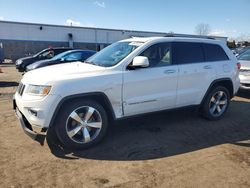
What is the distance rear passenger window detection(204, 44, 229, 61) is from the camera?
587cm

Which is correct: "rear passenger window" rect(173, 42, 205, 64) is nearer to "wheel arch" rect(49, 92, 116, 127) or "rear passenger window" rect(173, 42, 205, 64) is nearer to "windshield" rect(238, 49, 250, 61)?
"wheel arch" rect(49, 92, 116, 127)

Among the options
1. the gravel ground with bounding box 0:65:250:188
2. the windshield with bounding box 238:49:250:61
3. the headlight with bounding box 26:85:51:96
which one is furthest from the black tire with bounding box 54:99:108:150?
the windshield with bounding box 238:49:250:61

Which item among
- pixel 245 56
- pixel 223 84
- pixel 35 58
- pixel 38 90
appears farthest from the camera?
pixel 35 58

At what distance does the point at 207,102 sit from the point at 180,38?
153 centimetres

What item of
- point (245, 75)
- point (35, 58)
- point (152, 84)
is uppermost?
point (152, 84)

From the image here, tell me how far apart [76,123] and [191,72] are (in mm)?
2556

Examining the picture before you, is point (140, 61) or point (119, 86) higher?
point (140, 61)

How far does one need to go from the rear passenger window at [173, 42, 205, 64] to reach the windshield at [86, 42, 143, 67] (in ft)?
2.73

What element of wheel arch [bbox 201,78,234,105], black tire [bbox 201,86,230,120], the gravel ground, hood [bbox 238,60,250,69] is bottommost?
the gravel ground

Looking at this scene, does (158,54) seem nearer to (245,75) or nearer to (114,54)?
(114,54)

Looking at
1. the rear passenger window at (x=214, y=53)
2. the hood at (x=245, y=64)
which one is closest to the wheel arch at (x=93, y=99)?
the rear passenger window at (x=214, y=53)

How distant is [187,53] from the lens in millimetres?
5543

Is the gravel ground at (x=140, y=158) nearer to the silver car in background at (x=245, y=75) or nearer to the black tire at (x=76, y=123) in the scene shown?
the black tire at (x=76, y=123)

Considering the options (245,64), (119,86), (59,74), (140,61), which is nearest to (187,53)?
(140,61)
